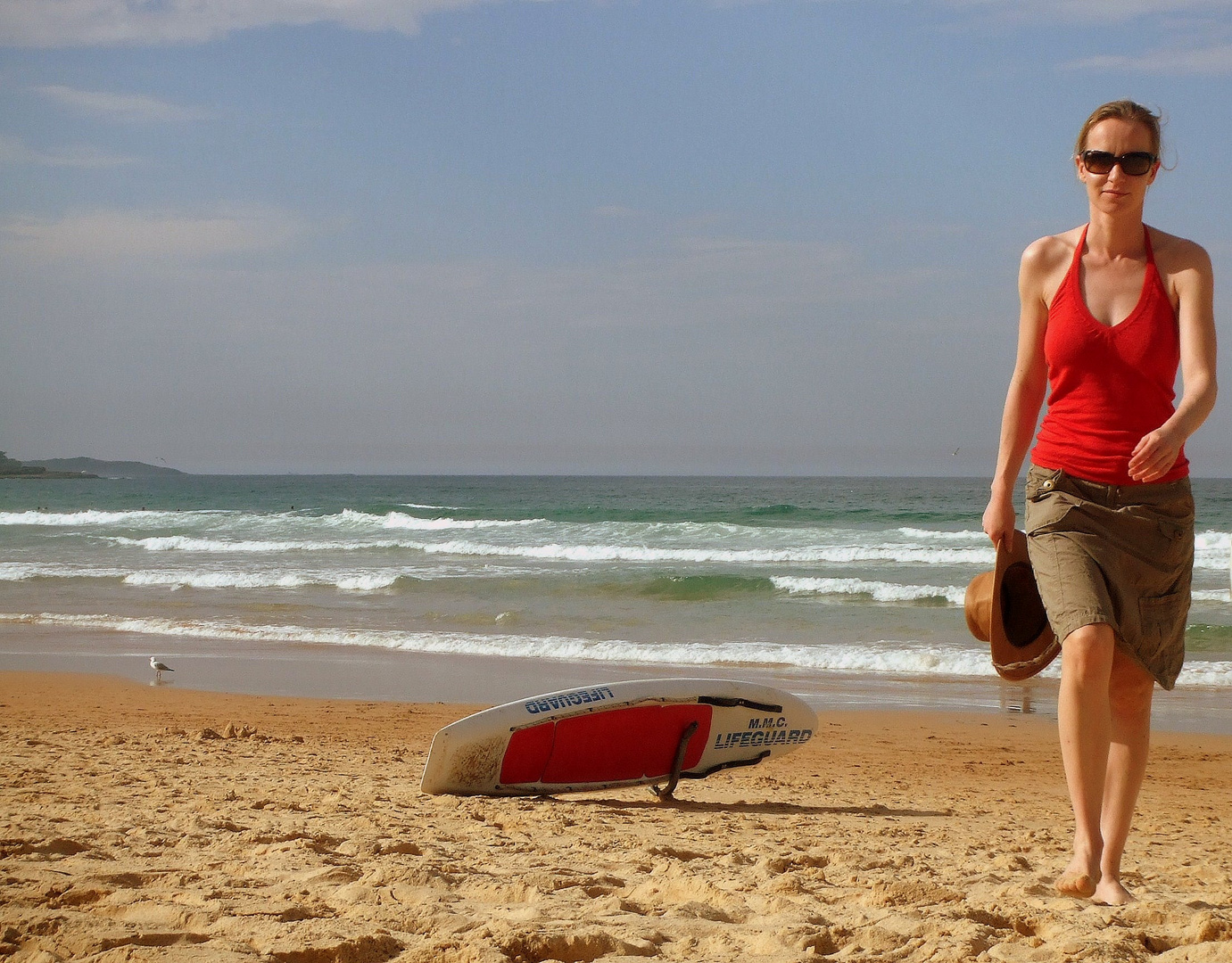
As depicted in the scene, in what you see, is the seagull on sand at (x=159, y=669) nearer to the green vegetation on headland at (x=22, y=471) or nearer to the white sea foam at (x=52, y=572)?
the white sea foam at (x=52, y=572)

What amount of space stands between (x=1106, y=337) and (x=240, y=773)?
4.09 meters

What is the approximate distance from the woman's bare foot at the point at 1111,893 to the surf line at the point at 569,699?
9.13 ft

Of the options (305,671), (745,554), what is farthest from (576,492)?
(305,671)

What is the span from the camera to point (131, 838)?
11.1 ft

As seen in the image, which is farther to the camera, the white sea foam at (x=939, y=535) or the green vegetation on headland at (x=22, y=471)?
the green vegetation on headland at (x=22, y=471)

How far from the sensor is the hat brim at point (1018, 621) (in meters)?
2.78

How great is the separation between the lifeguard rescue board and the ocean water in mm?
2986

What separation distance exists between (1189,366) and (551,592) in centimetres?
1378

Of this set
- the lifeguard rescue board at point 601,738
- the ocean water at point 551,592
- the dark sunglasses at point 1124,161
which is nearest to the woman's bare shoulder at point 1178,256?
the dark sunglasses at point 1124,161

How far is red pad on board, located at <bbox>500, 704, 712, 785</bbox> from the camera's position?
4.90 m

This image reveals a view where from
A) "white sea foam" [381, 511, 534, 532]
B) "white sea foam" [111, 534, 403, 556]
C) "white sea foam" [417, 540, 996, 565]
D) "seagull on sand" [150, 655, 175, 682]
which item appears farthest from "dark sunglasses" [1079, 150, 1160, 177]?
"white sea foam" [381, 511, 534, 532]

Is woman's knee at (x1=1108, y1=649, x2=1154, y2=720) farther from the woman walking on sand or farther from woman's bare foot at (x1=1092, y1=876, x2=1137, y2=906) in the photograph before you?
woman's bare foot at (x1=1092, y1=876, x2=1137, y2=906)

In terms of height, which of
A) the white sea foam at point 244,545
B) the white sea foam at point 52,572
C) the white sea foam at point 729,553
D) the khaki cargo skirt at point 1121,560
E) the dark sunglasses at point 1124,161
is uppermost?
the dark sunglasses at point 1124,161

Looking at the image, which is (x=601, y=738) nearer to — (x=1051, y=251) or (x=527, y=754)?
(x=527, y=754)
